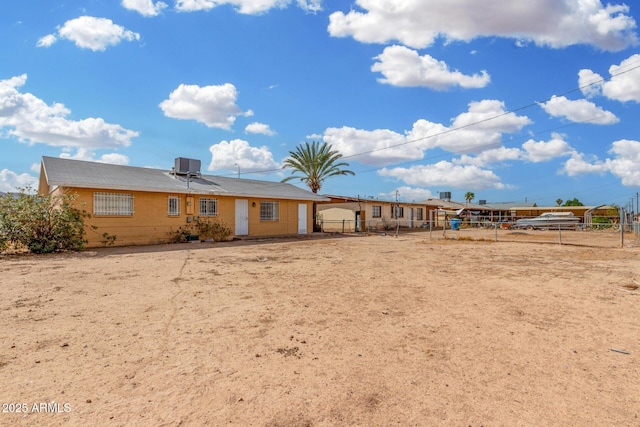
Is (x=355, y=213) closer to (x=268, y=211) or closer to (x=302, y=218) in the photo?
(x=302, y=218)

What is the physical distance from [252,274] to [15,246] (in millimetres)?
10251

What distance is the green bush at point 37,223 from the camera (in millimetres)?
12789

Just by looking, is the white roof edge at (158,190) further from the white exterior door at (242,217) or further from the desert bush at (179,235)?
the desert bush at (179,235)

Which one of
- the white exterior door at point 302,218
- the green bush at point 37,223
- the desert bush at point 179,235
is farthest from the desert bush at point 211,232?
the white exterior door at point 302,218

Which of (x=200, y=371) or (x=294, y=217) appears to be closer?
(x=200, y=371)

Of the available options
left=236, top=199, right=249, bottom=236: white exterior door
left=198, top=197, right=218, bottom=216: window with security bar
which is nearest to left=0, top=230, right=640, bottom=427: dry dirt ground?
left=198, top=197, right=218, bottom=216: window with security bar

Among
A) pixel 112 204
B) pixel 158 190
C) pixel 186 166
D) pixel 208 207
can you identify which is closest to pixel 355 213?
pixel 208 207

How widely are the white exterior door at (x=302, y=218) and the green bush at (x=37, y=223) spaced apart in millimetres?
13495

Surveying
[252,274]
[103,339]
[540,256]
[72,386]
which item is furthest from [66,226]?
[540,256]

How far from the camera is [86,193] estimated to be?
50.5 ft

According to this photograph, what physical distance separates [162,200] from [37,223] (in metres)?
5.42

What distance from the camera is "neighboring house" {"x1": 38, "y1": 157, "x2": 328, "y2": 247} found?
15622mm

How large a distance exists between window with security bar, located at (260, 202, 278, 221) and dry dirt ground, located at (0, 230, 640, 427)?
14761 mm

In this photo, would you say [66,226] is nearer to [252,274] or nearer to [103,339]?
[252,274]
